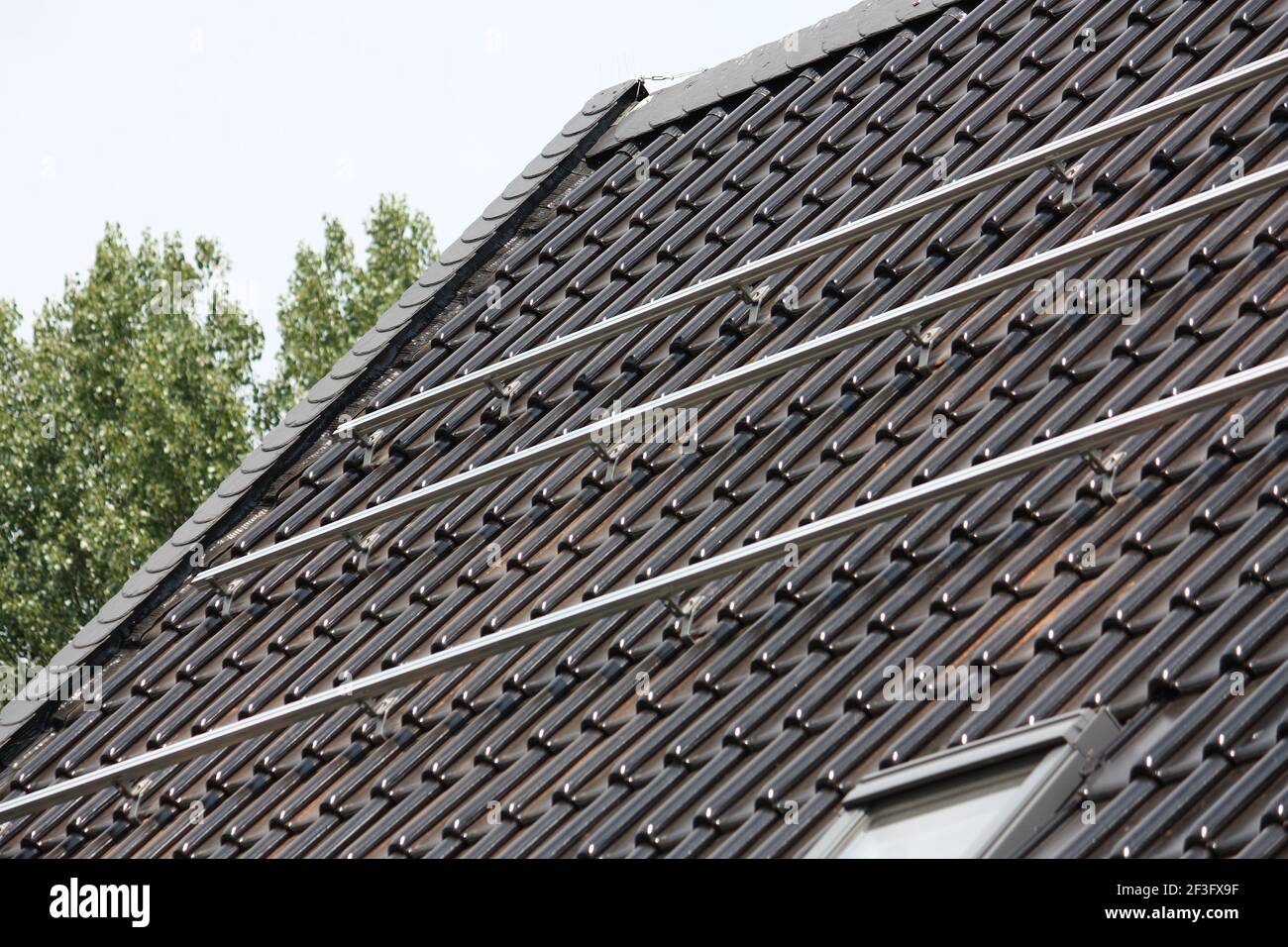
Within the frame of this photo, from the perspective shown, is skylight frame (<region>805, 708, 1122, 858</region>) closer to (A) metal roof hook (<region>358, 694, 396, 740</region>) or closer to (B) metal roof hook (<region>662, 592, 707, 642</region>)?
(B) metal roof hook (<region>662, 592, 707, 642</region>)

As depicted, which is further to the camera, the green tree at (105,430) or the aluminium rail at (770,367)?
the green tree at (105,430)

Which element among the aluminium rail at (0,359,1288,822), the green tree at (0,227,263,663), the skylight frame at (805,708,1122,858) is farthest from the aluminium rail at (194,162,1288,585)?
the green tree at (0,227,263,663)

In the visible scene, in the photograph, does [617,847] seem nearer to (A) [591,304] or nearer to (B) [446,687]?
(B) [446,687]

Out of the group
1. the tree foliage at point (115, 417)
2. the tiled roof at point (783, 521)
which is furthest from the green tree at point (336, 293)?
the tiled roof at point (783, 521)

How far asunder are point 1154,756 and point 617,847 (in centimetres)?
208

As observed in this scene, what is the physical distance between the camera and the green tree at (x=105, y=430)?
33.2 meters

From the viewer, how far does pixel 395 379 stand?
36.3 feet

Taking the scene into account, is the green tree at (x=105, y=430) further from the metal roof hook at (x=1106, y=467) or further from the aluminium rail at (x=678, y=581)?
the metal roof hook at (x=1106, y=467)

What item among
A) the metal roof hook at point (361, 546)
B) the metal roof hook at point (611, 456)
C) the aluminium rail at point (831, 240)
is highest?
the aluminium rail at point (831, 240)

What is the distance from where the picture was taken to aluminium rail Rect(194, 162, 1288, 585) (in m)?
7.44

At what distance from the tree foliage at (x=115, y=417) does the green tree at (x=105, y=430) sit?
0.08 ft

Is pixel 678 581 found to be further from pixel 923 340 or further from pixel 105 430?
pixel 105 430

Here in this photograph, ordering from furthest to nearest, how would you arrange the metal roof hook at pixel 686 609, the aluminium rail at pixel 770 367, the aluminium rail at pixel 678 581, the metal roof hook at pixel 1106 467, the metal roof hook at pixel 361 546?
the metal roof hook at pixel 361 546
the metal roof hook at pixel 686 609
the aluminium rail at pixel 770 367
the metal roof hook at pixel 1106 467
the aluminium rail at pixel 678 581
